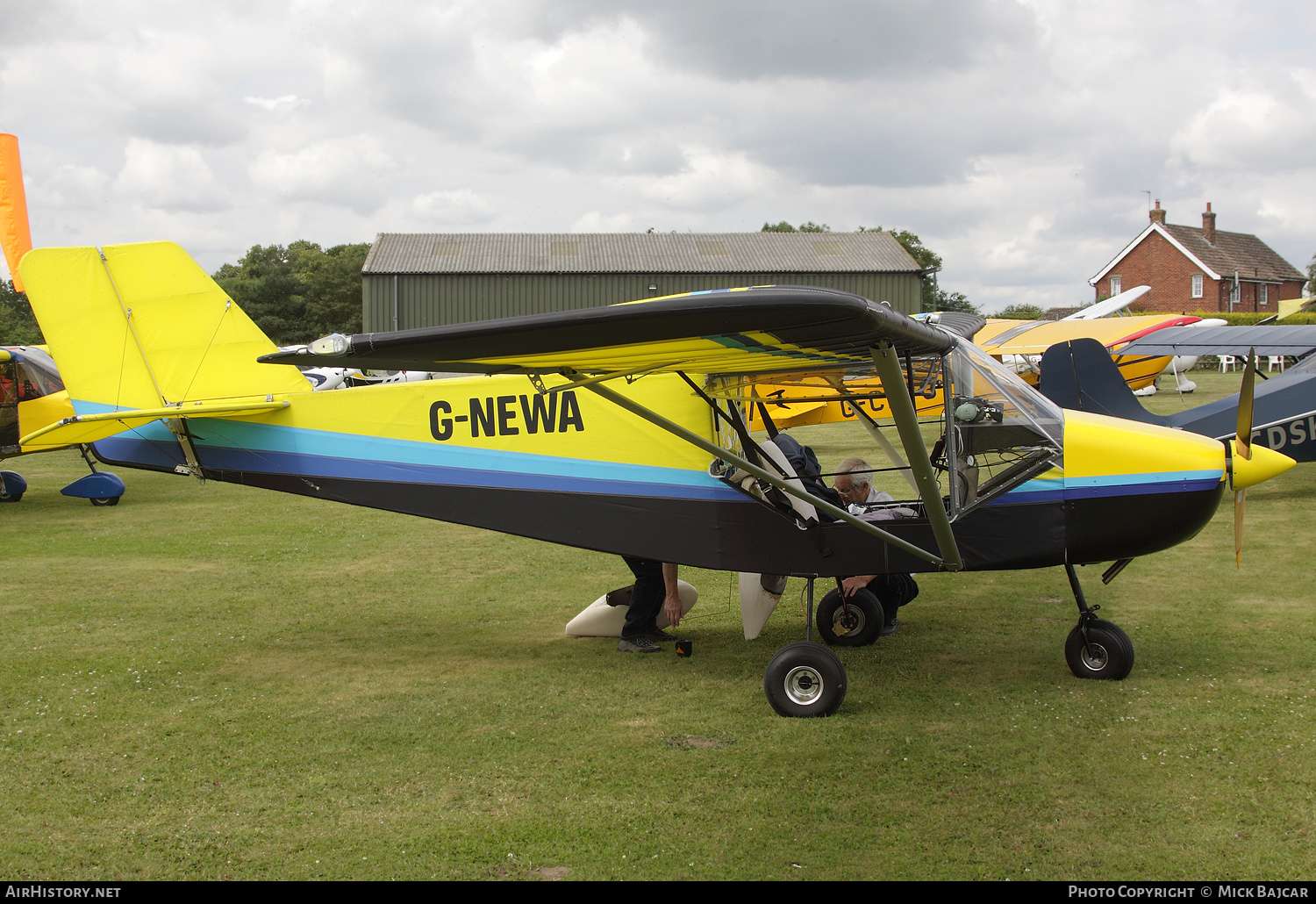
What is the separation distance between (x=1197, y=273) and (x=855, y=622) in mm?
56969

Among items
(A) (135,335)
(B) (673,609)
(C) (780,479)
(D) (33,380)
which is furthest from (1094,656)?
(D) (33,380)

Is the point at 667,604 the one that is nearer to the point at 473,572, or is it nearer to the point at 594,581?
the point at 594,581

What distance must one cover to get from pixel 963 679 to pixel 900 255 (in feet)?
125

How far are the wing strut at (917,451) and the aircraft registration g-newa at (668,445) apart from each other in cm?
1


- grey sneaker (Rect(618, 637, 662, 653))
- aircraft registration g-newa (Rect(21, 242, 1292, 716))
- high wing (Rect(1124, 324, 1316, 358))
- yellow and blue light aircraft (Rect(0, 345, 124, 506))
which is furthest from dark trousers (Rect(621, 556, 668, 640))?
yellow and blue light aircraft (Rect(0, 345, 124, 506))

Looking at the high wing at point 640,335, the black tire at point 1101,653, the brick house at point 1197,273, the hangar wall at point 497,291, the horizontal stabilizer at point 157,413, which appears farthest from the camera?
the brick house at point 1197,273

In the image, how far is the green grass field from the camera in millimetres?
3518

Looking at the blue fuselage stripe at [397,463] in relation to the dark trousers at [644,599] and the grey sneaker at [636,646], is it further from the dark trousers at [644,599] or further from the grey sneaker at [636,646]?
the grey sneaker at [636,646]

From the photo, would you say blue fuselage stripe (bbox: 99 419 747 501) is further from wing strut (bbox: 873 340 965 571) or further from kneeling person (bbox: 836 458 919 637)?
wing strut (bbox: 873 340 965 571)

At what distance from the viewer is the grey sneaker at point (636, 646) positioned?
6.22 m

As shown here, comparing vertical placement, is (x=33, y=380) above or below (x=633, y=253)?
below

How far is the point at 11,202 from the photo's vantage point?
15695 mm

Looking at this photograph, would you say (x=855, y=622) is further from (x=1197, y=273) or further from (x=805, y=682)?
(x=1197, y=273)

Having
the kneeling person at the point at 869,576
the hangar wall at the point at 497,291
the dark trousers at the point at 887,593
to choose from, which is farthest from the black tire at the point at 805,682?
the hangar wall at the point at 497,291
